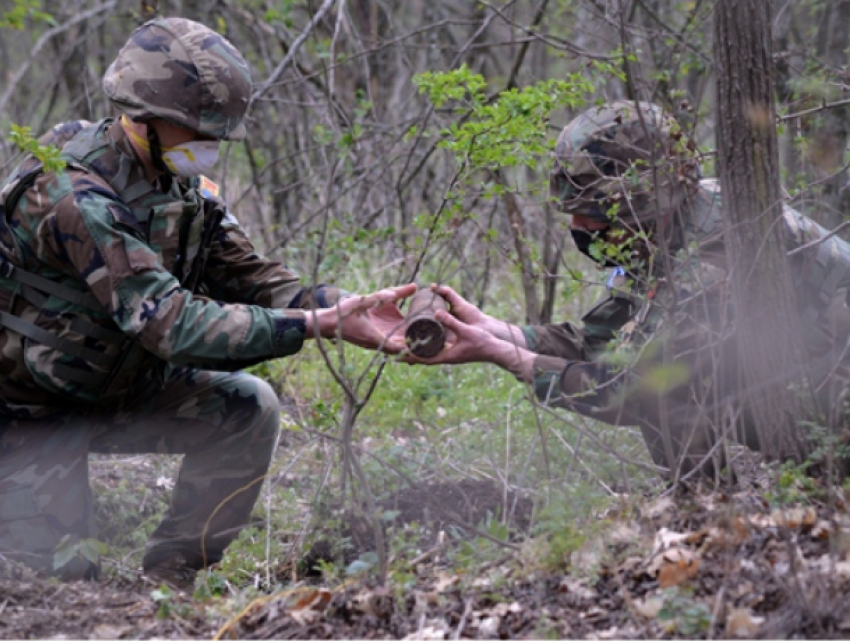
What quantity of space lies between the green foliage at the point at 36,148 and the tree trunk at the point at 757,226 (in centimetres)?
205

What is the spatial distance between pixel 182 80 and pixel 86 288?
→ 811 millimetres

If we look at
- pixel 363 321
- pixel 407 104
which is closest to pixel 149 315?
pixel 363 321

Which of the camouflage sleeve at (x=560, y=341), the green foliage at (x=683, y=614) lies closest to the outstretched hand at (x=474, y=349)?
the camouflage sleeve at (x=560, y=341)

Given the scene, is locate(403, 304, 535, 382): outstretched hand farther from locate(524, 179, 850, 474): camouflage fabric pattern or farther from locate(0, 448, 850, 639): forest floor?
locate(0, 448, 850, 639): forest floor

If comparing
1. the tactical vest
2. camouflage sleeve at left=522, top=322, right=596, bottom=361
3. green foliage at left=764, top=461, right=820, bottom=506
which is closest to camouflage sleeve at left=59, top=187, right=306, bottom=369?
the tactical vest

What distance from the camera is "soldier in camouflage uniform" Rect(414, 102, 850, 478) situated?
3.44 metres

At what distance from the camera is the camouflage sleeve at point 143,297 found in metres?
3.49

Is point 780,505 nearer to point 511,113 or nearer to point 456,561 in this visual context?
point 456,561

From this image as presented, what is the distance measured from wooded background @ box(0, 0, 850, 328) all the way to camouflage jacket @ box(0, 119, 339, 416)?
85cm

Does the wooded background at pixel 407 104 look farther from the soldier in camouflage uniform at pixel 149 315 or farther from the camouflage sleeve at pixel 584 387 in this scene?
the soldier in camouflage uniform at pixel 149 315

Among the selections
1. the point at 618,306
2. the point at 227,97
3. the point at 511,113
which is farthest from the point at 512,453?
the point at 227,97

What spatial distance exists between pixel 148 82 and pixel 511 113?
1.43 m

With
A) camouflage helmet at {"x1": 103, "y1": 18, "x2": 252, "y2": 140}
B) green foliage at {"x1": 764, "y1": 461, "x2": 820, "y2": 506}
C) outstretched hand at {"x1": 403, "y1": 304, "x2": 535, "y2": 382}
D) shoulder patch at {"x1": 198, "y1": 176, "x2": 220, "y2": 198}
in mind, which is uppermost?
camouflage helmet at {"x1": 103, "y1": 18, "x2": 252, "y2": 140}

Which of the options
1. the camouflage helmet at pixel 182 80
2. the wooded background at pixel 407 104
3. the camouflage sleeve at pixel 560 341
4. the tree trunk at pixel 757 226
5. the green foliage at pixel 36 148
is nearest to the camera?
the green foliage at pixel 36 148
